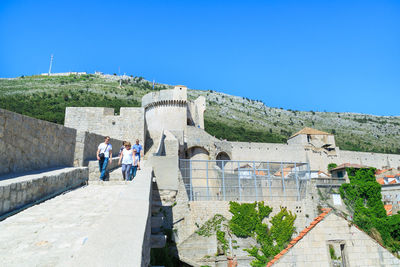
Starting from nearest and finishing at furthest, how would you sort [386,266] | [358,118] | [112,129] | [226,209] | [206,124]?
1. [386,266]
2. [226,209]
3. [112,129]
4. [206,124]
5. [358,118]

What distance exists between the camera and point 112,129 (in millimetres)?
16266

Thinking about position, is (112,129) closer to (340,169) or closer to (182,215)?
(182,215)

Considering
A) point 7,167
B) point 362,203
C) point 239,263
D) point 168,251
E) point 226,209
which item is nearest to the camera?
point 7,167

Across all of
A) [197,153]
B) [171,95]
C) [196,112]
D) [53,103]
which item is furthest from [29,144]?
[53,103]

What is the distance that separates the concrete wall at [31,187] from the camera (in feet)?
11.6

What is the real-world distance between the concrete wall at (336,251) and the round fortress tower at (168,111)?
19884 mm

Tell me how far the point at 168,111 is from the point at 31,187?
901 inches

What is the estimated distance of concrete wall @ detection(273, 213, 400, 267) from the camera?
6914 millimetres

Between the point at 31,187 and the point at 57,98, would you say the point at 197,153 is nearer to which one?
the point at 31,187

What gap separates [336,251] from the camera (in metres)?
7.29

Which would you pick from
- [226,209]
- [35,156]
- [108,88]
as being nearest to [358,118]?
[108,88]

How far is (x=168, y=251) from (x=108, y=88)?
234ft

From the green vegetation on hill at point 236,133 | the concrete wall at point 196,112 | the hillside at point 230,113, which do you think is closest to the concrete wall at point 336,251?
the concrete wall at point 196,112

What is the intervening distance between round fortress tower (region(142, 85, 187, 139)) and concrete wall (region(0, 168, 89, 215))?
790 inches
